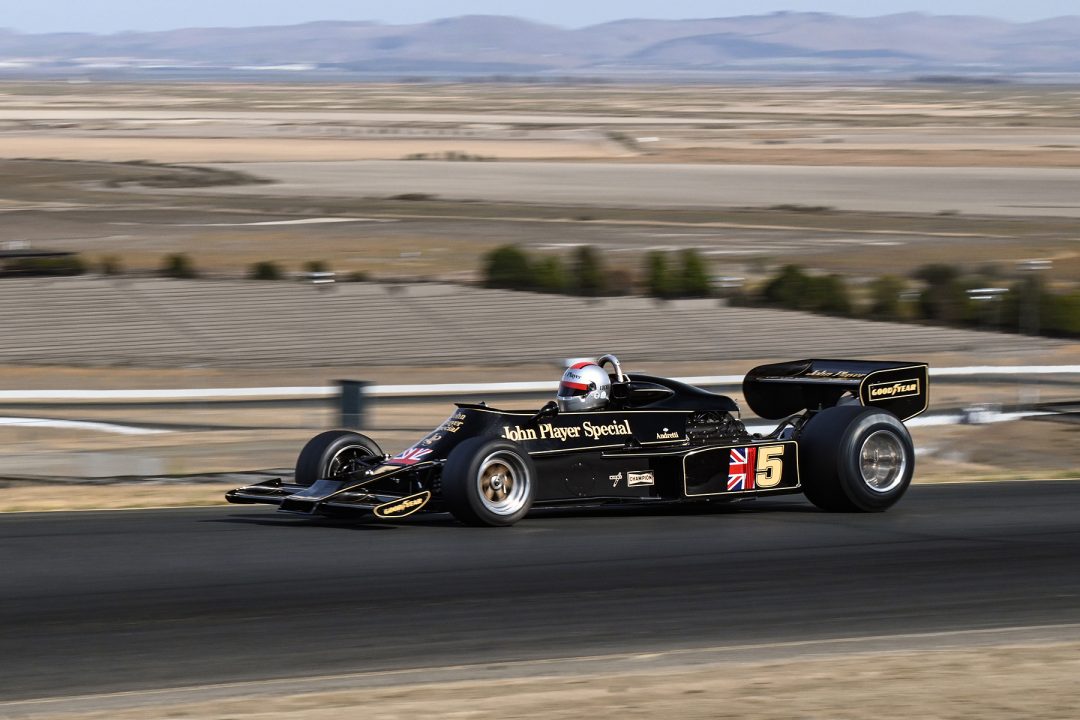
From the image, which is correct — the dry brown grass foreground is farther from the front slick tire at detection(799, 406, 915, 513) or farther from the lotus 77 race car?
the front slick tire at detection(799, 406, 915, 513)

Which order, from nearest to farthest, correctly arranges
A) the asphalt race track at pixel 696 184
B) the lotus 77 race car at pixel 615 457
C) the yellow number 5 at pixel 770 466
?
the lotus 77 race car at pixel 615 457, the yellow number 5 at pixel 770 466, the asphalt race track at pixel 696 184

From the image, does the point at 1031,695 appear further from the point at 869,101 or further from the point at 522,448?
the point at 869,101

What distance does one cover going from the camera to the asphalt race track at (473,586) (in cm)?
891

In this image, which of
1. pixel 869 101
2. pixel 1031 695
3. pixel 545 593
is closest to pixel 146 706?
pixel 545 593

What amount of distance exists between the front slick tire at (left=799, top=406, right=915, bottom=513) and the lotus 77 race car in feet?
0.04

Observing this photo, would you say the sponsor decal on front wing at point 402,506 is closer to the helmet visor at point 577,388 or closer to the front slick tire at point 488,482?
the front slick tire at point 488,482

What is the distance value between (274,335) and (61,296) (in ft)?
17.7

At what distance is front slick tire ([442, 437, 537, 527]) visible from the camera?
12.0 m

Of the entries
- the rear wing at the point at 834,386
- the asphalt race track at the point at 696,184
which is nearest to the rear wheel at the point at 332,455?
the rear wing at the point at 834,386

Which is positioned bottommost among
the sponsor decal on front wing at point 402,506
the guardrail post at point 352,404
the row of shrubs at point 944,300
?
the sponsor decal on front wing at point 402,506

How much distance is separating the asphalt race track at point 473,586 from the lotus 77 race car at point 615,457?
0.26 metres

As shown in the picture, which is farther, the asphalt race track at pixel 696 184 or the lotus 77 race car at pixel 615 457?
the asphalt race track at pixel 696 184

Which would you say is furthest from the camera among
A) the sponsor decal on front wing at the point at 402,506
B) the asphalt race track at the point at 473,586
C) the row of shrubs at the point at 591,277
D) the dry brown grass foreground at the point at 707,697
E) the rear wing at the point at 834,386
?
the row of shrubs at the point at 591,277

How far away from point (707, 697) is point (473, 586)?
2.90 m
